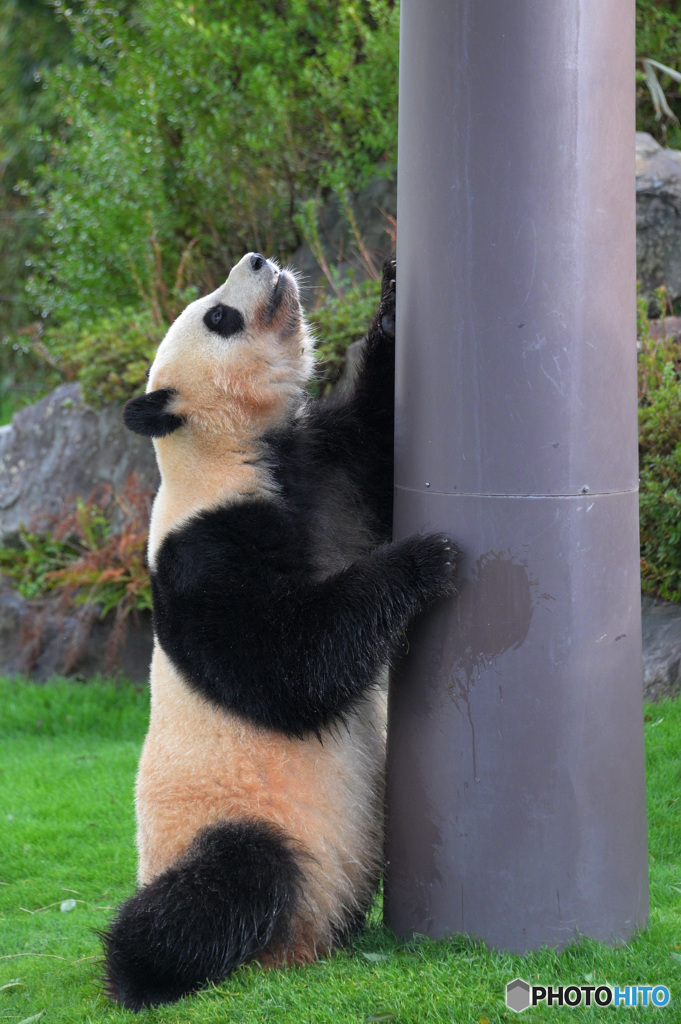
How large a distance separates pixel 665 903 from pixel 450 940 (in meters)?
0.77

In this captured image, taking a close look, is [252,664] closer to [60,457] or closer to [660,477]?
[660,477]

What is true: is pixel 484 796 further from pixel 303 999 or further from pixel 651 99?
pixel 651 99

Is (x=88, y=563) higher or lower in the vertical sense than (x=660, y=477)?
lower

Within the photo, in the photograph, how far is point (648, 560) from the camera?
4.72m

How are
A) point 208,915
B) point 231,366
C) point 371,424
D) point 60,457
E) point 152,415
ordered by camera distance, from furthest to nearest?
1. point 60,457
2. point 371,424
3. point 231,366
4. point 152,415
5. point 208,915

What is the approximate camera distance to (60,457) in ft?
23.9

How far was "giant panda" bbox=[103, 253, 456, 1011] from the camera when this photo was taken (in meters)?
2.50

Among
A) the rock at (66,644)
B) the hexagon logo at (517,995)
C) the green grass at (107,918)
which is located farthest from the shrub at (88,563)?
the hexagon logo at (517,995)

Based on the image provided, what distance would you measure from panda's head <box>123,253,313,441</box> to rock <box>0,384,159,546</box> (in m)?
3.82

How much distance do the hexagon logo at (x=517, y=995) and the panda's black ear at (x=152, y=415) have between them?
162 centimetres

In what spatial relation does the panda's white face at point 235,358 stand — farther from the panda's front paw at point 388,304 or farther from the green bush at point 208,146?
the green bush at point 208,146

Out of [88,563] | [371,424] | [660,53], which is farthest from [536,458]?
[660,53]

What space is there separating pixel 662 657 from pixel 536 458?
8.32 ft

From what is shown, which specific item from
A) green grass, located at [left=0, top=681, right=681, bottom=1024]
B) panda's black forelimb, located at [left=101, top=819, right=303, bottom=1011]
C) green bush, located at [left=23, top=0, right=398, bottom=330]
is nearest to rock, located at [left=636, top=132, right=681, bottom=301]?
green bush, located at [left=23, top=0, right=398, bottom=330]
